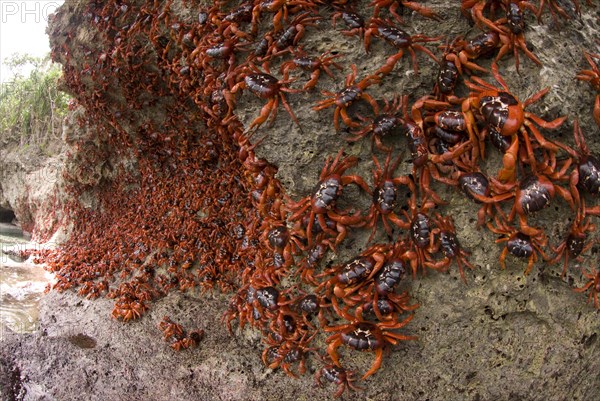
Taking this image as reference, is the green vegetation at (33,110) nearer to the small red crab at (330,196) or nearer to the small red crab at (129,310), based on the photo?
the small red crab at (129,310)

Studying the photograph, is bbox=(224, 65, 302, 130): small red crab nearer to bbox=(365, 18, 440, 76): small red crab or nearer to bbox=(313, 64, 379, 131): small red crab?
bbox=(313, 64, 379, 131): small red crab

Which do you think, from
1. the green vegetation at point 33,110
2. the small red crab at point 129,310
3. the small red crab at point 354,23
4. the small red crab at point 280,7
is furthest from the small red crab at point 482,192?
the green vegetation at point 33,110

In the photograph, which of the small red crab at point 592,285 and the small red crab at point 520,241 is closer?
the small red crab at point 520,241

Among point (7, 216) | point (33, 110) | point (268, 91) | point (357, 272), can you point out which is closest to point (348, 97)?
point (268, 91)

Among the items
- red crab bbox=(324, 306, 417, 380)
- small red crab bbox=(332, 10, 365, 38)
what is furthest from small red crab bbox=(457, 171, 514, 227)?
small red crab bbox=(332, 10, 365, 38)

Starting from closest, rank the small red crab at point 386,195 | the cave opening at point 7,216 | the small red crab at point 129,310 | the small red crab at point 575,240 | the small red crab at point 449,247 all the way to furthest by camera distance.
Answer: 1. the small red crab at point 575,240
2. the small red crab at point 449,247
3. the small red crab at point 386,195
4. the small red crab at point 129,310
5. the cave opening at point 7,216

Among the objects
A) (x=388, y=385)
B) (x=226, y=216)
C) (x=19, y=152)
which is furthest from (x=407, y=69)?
(x=19, y=152)
